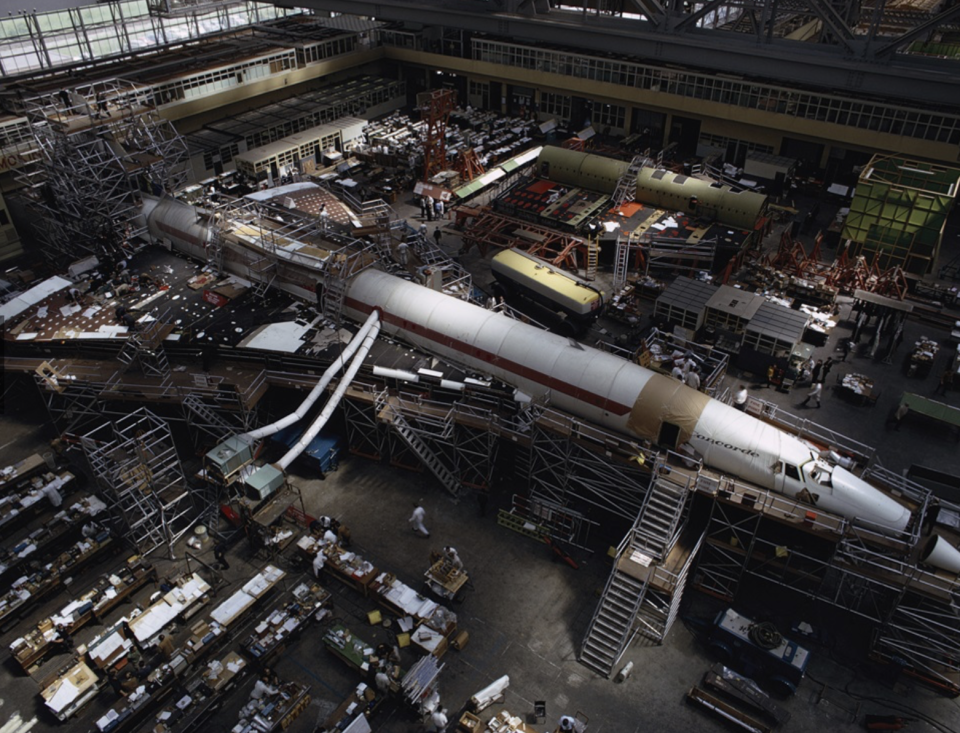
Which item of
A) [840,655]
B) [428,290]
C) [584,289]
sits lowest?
[840,655]

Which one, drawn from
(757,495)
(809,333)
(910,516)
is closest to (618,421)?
(757,495)

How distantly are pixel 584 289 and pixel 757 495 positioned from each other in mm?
21130

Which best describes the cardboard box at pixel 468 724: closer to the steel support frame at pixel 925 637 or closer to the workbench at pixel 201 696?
the workbench at pixel 201 696

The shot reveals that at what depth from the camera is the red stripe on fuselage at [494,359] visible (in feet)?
114

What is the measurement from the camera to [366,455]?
135 ft

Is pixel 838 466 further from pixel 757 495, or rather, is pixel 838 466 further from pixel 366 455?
pixel 366 455

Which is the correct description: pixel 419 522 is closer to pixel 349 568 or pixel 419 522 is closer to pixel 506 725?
pixel 349 568

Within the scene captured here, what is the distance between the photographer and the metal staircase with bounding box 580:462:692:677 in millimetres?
30484

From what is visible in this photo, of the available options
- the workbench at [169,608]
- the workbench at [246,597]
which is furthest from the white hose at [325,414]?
the workbench at [169,608]

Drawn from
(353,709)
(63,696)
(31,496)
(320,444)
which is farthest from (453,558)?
(31,496)

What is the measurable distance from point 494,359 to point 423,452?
645 centimetres

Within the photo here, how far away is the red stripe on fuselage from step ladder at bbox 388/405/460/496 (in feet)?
16.4

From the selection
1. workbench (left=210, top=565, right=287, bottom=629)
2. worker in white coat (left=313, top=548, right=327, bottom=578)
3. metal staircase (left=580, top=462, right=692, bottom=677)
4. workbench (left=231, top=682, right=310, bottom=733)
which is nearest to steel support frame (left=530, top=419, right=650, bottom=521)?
metal staircase (left=580, top=462, right=692, bottom=677)

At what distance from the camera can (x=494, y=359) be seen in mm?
37781
